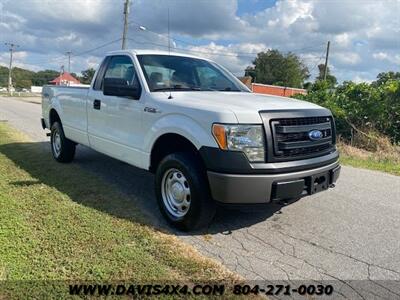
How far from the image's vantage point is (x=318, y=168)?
4.24 m

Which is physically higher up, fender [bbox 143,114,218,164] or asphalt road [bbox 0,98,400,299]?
fender [bbox 143,114,218,164]

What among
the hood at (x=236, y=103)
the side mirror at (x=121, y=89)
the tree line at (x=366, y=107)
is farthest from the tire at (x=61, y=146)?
the tree line at (x=366, y=107)

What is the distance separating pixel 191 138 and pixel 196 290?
1544 mm

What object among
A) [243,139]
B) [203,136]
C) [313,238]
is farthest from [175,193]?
[313,238]

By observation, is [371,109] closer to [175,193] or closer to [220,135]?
[175,193]

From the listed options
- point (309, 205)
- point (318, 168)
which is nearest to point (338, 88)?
point (309, 205)

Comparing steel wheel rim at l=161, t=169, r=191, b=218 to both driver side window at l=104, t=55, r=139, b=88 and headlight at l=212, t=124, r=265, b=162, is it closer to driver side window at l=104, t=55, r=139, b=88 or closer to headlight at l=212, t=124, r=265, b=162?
headlight at l=212, t=124, r=265, b=162

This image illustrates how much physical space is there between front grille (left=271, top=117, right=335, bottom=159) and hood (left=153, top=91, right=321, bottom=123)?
0.17 metres

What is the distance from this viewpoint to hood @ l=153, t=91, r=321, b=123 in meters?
3.84

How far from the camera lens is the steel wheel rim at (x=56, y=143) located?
744 centimetres

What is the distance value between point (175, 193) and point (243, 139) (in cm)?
109

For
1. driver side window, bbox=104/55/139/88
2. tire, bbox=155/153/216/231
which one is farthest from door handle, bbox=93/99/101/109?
tire, bbox=155/153/216/231

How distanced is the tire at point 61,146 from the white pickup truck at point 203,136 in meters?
1.57

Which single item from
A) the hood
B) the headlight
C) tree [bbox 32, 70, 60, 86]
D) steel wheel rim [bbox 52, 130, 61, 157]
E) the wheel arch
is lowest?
steel wheel rim [bbox 52, 130, 61, 157]
